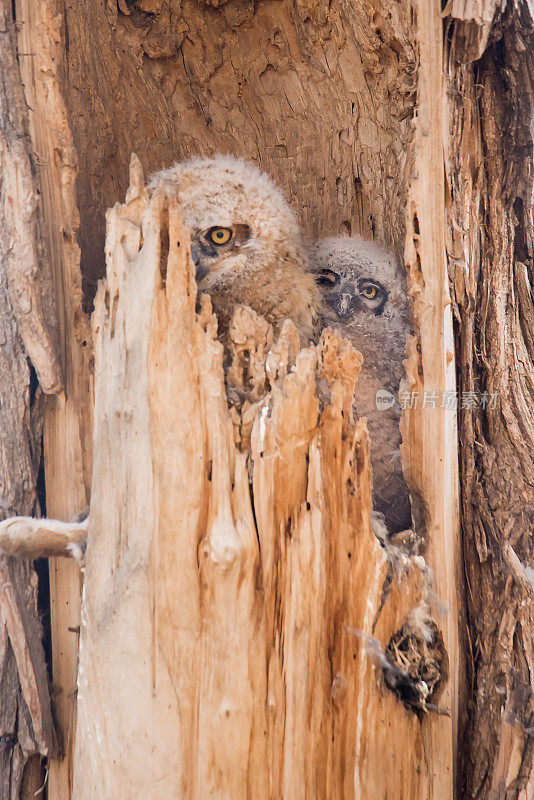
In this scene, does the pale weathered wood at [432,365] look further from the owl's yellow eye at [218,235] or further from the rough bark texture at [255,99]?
the owl's yellow eye at [218,235]

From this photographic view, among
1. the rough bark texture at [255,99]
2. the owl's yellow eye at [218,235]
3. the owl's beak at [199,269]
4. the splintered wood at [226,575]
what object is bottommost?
the splintered wood at [226,575]

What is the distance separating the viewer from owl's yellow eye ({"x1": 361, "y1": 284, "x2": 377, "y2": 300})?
239 centimetres

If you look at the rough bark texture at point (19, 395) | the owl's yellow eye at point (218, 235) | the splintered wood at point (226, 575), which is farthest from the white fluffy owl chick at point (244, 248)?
the rough bark texture at point (19, 395)

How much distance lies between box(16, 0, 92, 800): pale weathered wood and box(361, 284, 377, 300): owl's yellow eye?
0.98 meters

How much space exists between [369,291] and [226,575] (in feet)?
4.01

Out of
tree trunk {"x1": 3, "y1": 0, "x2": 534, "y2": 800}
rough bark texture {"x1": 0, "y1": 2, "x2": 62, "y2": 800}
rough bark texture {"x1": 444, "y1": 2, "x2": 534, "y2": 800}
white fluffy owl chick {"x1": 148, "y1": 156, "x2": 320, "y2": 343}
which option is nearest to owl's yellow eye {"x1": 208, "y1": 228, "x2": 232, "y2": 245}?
white fluffy owl chick {"x1": 148, "y1": 156, "x2": 320, "y2": 343}

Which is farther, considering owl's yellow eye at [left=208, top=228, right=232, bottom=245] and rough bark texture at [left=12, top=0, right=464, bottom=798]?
owl's yellow eye at [left=208, top=228, right=232, bottom=245]

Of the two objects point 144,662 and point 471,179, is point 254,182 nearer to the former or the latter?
point 471,179

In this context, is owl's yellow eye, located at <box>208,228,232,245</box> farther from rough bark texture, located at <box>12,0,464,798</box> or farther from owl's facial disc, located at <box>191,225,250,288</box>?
rough bark texture, located at <box>12,0,464,798</box>

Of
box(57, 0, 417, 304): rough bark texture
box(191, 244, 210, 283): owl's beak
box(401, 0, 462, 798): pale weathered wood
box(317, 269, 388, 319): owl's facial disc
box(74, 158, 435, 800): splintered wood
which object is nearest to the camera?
box(74, 158, 435, 800): splintered wood

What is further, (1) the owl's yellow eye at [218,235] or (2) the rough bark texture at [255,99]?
(2) the rough bark texture at [255,99]

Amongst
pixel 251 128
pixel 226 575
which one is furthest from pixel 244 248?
pixel 226 575

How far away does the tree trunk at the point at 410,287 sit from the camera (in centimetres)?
166

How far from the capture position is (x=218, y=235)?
2084 millimetres
